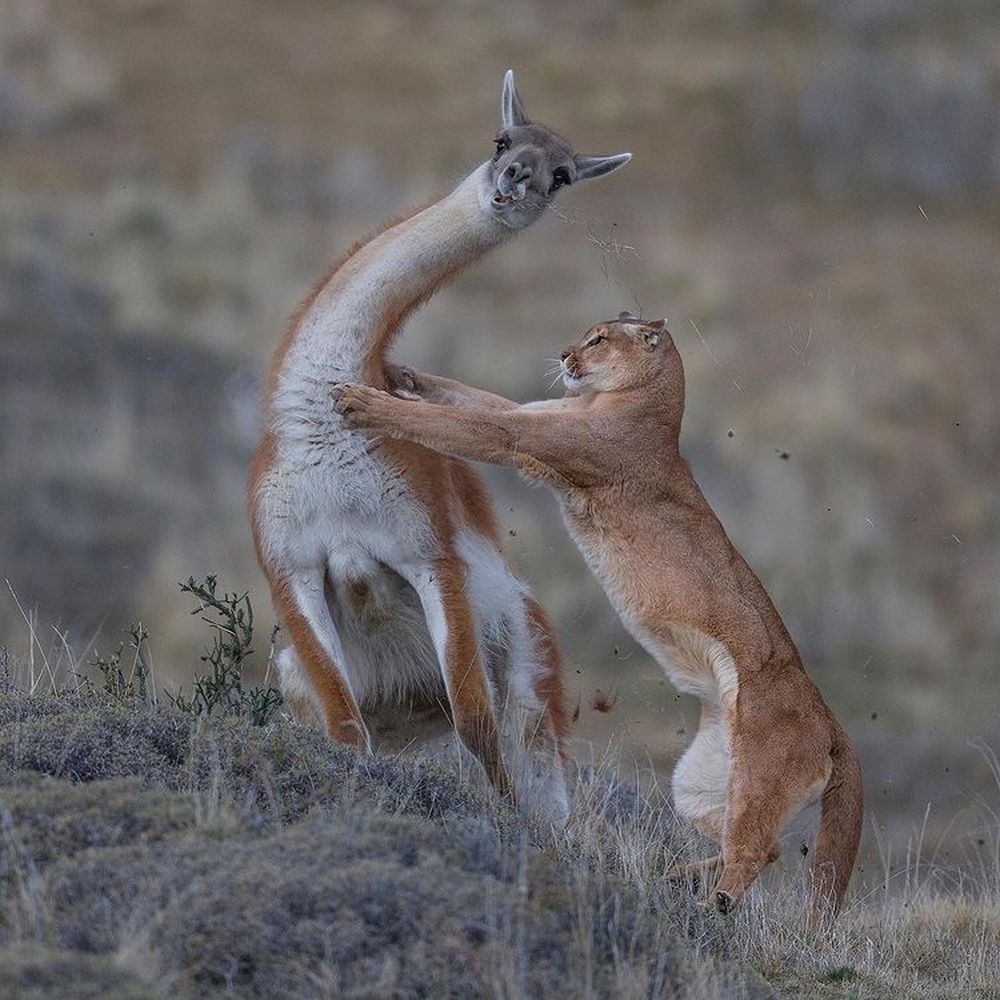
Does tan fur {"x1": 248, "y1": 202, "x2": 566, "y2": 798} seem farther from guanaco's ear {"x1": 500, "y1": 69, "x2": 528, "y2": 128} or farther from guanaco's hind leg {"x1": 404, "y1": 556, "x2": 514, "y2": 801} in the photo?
guanaco's ear {"x1": 500, "y1": 69, "x2": 528, "y2": 128}

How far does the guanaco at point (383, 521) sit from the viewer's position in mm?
8328

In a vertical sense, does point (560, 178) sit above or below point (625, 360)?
above

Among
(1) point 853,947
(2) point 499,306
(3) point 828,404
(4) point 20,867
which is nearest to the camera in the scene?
(4) point 20,867

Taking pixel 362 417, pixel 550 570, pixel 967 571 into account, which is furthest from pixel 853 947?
pixel 967 571

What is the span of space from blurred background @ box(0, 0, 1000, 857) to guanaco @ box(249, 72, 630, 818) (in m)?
0.88

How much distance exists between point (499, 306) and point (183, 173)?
6125 mm

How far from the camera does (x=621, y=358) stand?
9078 mm

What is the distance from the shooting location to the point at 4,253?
74.1 ft

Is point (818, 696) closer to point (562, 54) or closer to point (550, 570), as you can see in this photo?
point (550, 570)

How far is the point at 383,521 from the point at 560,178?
1815 mm

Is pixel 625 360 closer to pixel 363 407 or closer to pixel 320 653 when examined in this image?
pixel 363 407

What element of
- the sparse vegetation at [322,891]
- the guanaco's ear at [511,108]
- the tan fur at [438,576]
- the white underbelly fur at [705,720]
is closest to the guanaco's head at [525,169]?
the guanaco's ear at [511,108]

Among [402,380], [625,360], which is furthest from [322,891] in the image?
[625,360]

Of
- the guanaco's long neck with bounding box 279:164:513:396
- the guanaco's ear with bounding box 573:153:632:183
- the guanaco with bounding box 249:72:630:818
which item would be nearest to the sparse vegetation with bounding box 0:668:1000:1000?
the guanaco with bounding box 249:72:630:818
